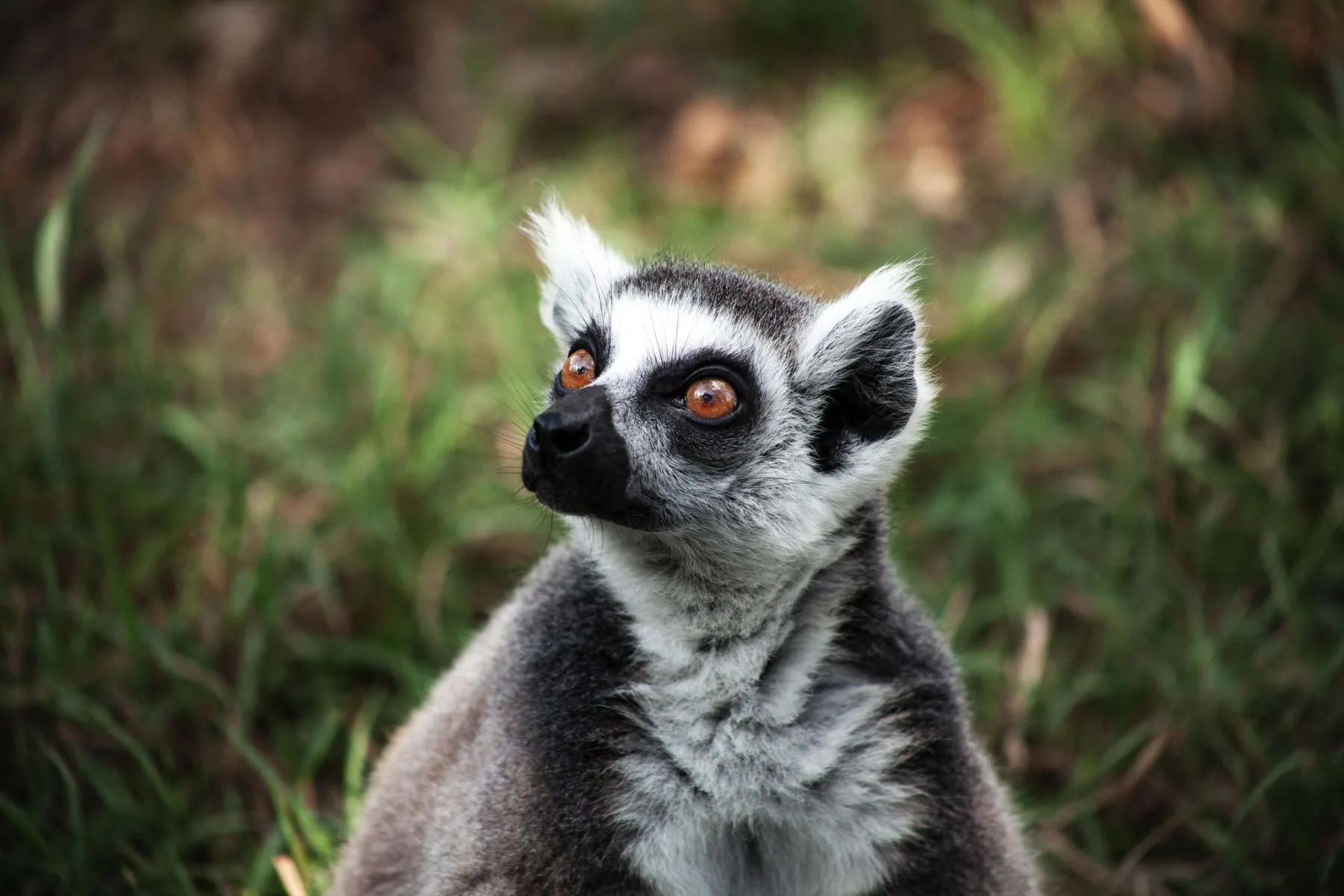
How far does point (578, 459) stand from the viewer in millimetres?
2680

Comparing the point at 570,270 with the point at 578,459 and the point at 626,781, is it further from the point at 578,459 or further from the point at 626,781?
the point at 626,781

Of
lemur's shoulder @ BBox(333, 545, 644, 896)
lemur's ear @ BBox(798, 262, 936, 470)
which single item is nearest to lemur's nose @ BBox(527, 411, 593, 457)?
lemur's shoulder @ BBox(333, 545, 644, 896)

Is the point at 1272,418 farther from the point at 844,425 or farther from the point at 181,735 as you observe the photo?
the point at 181,735

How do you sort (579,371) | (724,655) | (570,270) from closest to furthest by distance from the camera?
(724,655)
(579,371)
(570,270)

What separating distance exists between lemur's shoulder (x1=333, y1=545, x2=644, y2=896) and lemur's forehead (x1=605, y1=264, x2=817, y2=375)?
0.57 meters

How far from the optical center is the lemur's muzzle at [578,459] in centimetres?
266

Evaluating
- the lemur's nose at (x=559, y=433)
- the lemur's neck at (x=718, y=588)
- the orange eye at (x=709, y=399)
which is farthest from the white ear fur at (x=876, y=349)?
the lemur's nose at (x=559, y=433)

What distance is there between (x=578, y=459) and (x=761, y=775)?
803 millimetres

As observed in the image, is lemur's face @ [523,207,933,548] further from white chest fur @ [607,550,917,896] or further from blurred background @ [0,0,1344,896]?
blurred background @ [0,0,1344,896]

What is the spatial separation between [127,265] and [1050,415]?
4591 mm

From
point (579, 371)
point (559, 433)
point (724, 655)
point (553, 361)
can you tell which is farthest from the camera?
point (553, 361)

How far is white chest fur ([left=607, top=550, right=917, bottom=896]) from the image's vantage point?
8.86 ft

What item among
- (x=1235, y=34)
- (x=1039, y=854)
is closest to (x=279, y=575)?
(x=1039, y=854)

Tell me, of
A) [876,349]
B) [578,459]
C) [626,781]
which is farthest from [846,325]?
[626,781]
